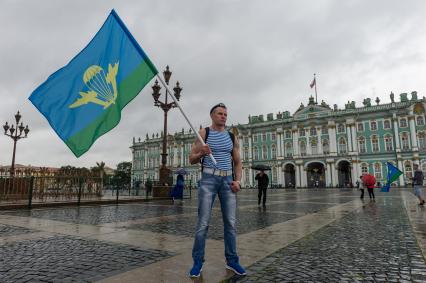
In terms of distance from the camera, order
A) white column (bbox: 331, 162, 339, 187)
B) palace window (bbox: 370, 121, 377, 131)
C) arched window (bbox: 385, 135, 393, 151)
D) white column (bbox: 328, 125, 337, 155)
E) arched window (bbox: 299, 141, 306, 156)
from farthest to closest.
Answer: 1. arched window (bbox: 299, 141, 306, 156)
2. white column (bbox: 328, 125, 337, 155)
3. white column (bbox: 331, 162, 339, 187)
4. palace window (bbox: 370, 121, 377, 131)
5. arched window (bbox: 385, 135, 393, 151)

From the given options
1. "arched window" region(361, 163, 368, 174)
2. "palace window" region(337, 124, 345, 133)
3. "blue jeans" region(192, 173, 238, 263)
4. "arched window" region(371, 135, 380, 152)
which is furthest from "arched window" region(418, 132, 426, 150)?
"blue jeans" region(192, 173, 238, 263)

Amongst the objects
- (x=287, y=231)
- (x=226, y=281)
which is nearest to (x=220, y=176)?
(x=226, y=281)

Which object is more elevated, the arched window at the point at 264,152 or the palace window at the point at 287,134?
the palace window at the point at 287,134

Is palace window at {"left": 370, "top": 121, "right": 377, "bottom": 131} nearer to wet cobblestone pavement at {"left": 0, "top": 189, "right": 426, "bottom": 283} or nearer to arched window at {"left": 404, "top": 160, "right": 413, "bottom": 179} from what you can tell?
arched window at {"left": 404, "top": 160, "right": 413, "bottom": 179}

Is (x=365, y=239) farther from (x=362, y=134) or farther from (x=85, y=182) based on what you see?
(x=362, y=134)

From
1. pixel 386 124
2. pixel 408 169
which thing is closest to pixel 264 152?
pixel 386 124

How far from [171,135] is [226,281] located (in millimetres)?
A: 76518

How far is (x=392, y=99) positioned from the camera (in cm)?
5003

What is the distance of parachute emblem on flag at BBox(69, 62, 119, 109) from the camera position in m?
4.45

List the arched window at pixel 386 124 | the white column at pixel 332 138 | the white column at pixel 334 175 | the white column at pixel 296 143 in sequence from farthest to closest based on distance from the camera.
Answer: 1. the white column at pixel 296 143
2. the white column at pixel 332 138
3. the white column at pixel 334 175
4. the arched window at pixel 386 124

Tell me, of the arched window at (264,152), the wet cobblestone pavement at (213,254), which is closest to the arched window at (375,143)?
the arched window at (264,152)

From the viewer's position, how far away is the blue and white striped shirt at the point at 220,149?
319cm

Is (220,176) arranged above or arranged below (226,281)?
above

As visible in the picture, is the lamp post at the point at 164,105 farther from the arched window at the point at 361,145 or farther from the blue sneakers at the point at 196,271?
the arched window at the point at 361,145
